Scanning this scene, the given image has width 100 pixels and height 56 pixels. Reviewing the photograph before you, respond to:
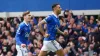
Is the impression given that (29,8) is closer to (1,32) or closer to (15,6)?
(15,6)

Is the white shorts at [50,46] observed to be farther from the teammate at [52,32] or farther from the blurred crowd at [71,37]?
the blurred crowd at [71,37]

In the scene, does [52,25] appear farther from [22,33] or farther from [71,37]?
[71,37]

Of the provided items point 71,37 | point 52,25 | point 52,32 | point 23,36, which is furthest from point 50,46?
point 71,37

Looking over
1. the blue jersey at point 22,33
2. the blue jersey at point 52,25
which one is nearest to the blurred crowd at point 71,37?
the blue jersey at point 22,33

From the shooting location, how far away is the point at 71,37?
1767 cm

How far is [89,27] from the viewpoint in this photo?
1797 centimetres

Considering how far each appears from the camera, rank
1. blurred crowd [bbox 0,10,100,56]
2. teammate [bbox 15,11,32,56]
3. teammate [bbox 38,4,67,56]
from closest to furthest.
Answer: teammate [bbox 15,11,32,56], teammate [bbox 38,4,67,56], blurred crowd [bbox 0,10,100,56]

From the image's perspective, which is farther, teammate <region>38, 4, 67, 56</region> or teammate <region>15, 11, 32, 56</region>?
teammate <region>38, 4, 67, 56</region>

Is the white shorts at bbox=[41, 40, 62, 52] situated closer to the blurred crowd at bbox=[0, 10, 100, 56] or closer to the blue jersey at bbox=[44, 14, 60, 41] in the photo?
the blue jersey at bbox=[44, 14, 60, 41]

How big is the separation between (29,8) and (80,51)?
20.7 feet

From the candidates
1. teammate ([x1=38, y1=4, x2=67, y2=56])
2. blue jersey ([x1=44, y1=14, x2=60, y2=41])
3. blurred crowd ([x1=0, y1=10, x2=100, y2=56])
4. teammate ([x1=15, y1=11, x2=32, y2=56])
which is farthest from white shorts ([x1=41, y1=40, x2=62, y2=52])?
blurred crowd ([x1=0, y1=10, x2=100, y2=56])

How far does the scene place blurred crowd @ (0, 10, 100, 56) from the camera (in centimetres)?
1703

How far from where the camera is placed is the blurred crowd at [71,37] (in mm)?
17031

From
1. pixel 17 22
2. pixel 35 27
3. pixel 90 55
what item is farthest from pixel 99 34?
pixel 17 22
